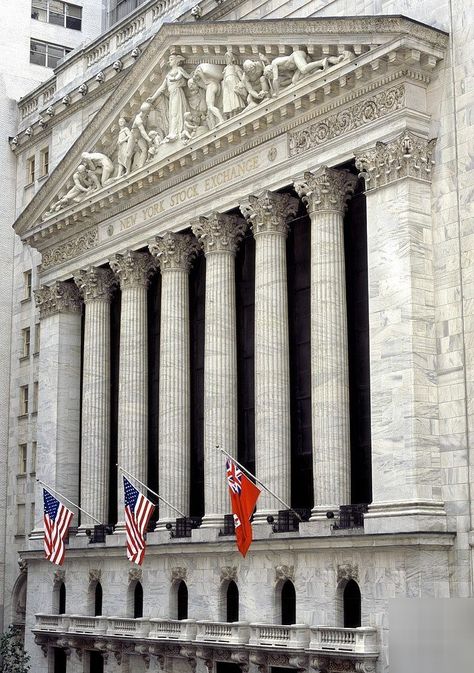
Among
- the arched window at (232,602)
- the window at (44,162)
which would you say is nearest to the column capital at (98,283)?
the window at (44,162)

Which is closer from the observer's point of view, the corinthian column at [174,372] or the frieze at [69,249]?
the corinthian column at [174,372]

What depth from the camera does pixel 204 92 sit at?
4884cm

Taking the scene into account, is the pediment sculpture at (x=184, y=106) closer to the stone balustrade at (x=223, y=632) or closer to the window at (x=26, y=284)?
the window at (x=26, y=284)

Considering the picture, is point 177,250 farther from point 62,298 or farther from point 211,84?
point 62,298

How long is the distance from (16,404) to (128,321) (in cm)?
1445

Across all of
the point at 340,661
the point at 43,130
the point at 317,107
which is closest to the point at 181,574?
the point at 340,661

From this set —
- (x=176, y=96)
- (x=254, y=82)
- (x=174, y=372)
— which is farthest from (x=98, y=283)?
(x=254, y=82)

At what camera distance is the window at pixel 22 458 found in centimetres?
6356

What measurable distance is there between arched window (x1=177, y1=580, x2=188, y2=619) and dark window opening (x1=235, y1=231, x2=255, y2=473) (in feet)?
18.1

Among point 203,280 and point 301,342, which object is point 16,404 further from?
point 301,342

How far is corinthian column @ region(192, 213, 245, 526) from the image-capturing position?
46.0 m

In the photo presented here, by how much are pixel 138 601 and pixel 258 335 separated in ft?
43.9

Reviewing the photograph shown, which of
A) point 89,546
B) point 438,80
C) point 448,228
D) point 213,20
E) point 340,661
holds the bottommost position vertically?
point 340,661

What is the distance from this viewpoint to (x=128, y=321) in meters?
53.0
